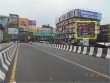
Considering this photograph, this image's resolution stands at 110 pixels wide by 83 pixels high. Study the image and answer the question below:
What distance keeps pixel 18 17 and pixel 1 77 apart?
14867 centimetres

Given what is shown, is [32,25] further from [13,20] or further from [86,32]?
[86,32]

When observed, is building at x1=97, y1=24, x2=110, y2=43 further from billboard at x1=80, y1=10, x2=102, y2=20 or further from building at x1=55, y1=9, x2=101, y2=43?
billboard at x1=80, y1=10, x2=102, y2=20

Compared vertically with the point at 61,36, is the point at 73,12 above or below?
above

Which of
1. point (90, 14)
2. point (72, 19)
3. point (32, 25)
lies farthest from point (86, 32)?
point (72, 19)

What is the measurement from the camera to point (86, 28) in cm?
5809

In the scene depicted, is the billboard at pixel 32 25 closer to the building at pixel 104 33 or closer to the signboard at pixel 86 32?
the building at pixel 104 33

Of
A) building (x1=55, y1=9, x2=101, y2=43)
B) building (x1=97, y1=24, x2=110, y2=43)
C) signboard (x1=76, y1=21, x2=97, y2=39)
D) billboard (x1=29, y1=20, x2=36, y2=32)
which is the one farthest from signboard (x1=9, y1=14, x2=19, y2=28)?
signboard (x1=76, y1=21, x2=97, y2=39)

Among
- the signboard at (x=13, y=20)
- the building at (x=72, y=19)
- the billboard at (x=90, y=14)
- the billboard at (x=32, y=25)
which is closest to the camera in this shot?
the signboard at (x=13, y=20)

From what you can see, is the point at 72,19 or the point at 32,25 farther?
the point at 72,19

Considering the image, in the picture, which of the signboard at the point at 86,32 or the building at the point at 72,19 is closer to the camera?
the signboard at the point at 86,32

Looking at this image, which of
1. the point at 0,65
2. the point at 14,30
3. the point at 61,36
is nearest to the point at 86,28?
the point at 0,65

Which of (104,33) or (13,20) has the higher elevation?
(13,20)

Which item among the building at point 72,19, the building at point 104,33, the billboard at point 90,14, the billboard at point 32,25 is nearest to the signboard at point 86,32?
the building at point 104,33

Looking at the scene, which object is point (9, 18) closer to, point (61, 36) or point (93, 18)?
point (61, 36)
